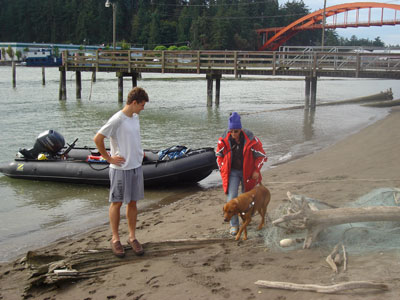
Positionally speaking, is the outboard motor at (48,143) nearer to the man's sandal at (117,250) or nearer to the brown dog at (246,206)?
the man's sandal at (117,250)

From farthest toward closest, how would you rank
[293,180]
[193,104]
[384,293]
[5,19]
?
[5,19] → [193,104] → [293,180] → [384,293]

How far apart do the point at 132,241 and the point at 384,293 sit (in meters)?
2.56

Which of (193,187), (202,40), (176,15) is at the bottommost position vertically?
(193,187)

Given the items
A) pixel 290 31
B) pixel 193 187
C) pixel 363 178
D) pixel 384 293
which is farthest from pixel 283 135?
pixel 290 31

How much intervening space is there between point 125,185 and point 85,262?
0.88 meters

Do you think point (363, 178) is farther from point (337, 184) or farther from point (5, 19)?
point (5, 19)

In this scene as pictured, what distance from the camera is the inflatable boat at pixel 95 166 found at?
30.8 ft

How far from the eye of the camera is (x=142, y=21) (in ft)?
415

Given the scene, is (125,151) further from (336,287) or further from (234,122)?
(336,287)

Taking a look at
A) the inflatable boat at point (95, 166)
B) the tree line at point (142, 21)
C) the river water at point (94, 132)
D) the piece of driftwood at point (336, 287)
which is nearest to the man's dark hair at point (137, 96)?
the piece of driftwood at point (336, 287)

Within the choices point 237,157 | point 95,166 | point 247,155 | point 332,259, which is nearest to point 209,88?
point 95,166

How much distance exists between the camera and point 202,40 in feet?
338

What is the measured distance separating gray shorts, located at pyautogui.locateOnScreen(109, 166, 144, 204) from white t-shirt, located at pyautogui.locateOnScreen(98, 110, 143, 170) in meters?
0.06

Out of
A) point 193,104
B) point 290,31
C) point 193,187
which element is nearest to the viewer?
point 193,187
